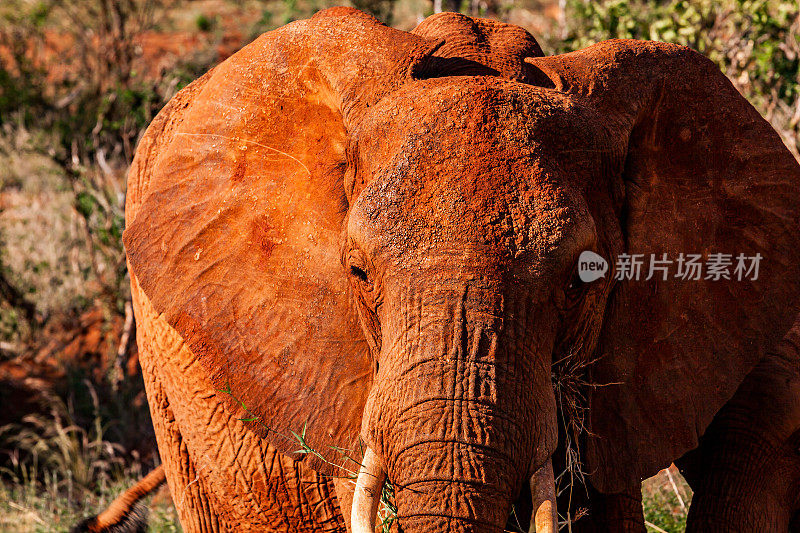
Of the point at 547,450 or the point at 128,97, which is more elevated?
the point at 547,450

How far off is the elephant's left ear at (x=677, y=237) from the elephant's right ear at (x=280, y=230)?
0.59 meters

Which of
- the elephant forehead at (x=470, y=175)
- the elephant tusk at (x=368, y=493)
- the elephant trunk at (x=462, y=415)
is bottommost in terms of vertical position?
the elephant tusk at (x=368, y=493)

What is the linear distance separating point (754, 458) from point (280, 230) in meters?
1.88

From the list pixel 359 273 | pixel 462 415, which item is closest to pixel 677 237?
pixel 359 273

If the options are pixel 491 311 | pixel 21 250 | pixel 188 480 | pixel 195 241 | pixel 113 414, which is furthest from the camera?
pixel 21 250

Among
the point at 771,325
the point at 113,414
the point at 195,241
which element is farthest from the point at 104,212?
the point at 771,325

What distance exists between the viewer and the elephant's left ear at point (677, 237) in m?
3.02

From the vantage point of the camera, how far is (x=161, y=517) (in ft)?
16.8

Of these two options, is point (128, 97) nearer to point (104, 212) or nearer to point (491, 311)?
point (104, 212)

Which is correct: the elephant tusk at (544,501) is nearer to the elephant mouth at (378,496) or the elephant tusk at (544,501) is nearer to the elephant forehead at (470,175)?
the elephant mouth at (378,496)

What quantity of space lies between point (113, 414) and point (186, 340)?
4.00 m

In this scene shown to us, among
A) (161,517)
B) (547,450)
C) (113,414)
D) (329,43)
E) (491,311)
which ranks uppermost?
(329,43)

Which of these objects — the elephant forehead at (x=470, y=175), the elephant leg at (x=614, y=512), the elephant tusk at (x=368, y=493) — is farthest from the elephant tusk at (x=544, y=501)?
the elephant leg at (x=614, y=512)

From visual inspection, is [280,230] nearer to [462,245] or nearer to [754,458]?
[462,245]
